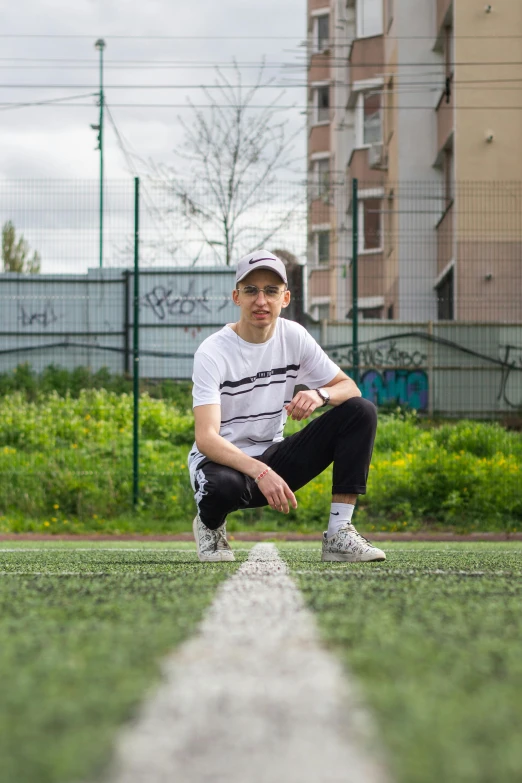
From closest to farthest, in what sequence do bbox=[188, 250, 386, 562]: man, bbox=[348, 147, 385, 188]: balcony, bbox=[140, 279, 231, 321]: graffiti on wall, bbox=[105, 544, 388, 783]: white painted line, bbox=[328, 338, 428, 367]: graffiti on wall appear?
bbox=[105, 544, 388, 783]: white painted line
bbox=[188, 250, 386, 562]: man
bbox=[328, 338, 428, 367]: graffiti on wall
bbox=[140, 279, 231, 321]: graffiti on wall
bbox=[348, 147, 385, 188]: balcony

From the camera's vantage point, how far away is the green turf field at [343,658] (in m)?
1.17

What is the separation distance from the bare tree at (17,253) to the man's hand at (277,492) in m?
9.37

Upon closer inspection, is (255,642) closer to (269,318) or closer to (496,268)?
(269,318)

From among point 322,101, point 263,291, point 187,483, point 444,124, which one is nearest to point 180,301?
point 187,483

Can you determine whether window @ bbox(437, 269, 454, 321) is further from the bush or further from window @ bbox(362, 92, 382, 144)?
window @ bbox(362, 92, 382, 144)

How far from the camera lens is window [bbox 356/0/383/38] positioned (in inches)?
1070

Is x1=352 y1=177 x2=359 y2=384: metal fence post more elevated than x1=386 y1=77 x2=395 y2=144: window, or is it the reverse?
x1=386 y1=77 x2=395 y2=144: window

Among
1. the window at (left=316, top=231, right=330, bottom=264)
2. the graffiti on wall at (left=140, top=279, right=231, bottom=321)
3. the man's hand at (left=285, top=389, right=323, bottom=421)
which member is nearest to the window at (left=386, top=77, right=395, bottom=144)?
the window at (left=316, top=231, right=330, bottom=264)

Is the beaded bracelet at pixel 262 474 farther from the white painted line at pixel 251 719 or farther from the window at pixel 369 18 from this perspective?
the window at pixel 369 18

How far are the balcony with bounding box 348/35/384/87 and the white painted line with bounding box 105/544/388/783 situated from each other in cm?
2530

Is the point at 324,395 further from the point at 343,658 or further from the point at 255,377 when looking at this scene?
the point at 343,658

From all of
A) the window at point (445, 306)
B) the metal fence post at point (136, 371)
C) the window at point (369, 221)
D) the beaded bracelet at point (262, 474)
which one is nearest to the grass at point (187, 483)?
the metal fence post at point (136, 371)

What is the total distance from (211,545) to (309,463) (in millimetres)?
567

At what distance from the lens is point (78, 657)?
5.72 ft
